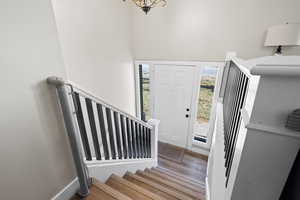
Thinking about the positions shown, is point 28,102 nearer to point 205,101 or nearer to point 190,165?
point 205,101

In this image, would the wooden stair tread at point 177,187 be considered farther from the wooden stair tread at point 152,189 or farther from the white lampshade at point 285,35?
the white lampshade at point 285,35

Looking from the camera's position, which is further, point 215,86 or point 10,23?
point 215,86

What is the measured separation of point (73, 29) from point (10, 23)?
1.21 metres

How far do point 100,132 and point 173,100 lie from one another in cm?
197

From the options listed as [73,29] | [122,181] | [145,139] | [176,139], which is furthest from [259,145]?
[176,139]

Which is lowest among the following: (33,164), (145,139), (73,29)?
(145,139)

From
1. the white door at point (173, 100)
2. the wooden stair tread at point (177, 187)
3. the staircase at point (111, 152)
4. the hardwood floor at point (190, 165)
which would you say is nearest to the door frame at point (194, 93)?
the white door at point (173, 100)

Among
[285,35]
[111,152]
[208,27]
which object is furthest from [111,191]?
[208,27]

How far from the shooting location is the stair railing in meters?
1.13

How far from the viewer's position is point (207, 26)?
2.46 metres

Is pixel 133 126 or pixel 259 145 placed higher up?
pixel 259 145

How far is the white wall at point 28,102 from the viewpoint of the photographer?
0.82 m

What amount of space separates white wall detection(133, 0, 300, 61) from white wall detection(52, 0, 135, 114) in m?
0.45

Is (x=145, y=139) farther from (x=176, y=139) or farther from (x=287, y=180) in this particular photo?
(x=287, y=180)
